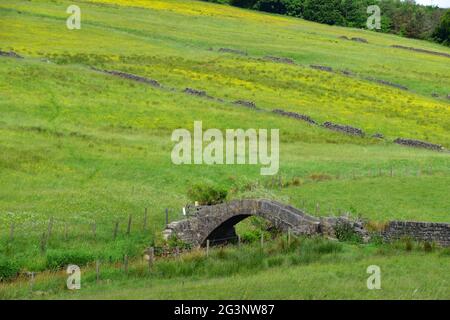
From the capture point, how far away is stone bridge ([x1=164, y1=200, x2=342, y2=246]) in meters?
38.9

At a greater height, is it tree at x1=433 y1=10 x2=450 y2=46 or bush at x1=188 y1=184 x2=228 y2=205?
tree at x1=433 y1=10 x2=450 y2=46

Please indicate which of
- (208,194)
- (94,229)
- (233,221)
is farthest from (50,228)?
(208,194)

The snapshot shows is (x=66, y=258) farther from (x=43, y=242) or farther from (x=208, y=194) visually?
(x=208, y=194)

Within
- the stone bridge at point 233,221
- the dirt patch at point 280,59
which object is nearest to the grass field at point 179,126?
the stone bridge at point 233,221

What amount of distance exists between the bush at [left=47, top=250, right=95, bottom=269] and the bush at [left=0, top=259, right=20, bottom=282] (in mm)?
1547

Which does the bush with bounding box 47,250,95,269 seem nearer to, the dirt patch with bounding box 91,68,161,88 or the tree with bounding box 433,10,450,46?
the dirt patch with bounding box 91,68,161,88

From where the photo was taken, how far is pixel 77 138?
66.2 m

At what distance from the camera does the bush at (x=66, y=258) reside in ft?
121

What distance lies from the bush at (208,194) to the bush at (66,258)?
11.8 m

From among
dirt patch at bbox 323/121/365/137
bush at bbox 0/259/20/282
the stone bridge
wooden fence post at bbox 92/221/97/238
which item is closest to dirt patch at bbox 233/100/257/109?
dirt patch at bbox 323/121/365/137

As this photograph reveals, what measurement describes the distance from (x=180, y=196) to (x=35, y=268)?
55.2 feet

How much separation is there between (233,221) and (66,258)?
912 cm

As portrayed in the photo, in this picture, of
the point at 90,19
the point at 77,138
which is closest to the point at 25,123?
the point at 77,138
